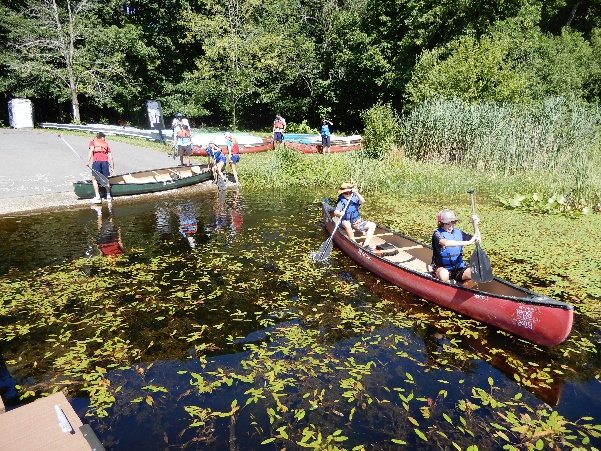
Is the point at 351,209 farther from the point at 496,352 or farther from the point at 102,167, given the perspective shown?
the point at 102,167

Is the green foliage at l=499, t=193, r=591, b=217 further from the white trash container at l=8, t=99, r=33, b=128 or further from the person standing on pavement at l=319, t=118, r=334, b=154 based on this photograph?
the white trash container at l=8, t=99, r=33, b=128

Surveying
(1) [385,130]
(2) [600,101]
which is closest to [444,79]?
(1) [385,130]

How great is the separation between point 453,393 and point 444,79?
23414mm

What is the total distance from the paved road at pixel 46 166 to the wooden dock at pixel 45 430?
1424 centimetres

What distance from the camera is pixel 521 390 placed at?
632 cm

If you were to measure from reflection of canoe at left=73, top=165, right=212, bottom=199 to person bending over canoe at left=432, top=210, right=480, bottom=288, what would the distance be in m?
13.3

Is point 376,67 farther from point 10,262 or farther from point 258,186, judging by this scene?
point 10,262

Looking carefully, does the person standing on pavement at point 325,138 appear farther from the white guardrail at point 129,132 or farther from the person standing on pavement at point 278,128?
the white guardrail at point 129,132

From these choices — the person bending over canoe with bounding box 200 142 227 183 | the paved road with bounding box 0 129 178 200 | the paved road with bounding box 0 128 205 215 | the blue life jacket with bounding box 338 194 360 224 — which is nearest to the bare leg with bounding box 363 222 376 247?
the blue life jacket with bounding box 338 194 360 224

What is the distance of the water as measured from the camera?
5633mm

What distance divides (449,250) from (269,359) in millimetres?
3927

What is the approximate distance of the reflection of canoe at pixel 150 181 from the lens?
1719 cm

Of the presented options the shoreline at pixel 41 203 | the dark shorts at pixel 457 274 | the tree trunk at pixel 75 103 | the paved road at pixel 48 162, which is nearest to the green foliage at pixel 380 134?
the paved road at pixel 48 162

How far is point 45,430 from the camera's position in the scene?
3.94 m
